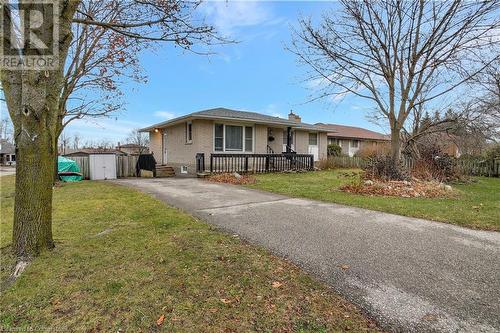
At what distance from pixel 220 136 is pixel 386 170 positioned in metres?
8.82

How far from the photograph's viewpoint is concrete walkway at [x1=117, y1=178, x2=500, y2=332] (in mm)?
2203

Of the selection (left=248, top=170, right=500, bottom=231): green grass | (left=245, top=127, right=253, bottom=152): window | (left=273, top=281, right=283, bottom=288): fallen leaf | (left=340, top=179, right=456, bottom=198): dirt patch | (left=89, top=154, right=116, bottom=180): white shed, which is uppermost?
(left=245, top=127, right=253, bottom=152): window

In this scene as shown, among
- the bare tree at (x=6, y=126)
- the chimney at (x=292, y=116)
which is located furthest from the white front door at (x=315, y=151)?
the bare tree at (x=6, y=126)

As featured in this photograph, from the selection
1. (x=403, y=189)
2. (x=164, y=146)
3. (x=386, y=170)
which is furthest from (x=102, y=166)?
Result: (x=403, y=189)

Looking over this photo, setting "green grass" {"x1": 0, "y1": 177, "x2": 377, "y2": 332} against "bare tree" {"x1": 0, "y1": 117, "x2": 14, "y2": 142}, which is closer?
"green grass" {"x1": 0, "y1": 177, "x2": 377, "y2": 332}

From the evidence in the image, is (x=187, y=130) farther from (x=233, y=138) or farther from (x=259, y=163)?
(x=259, y=163)

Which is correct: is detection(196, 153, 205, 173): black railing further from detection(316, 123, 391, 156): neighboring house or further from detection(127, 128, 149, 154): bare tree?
detection(127, 128, 149, 154): bare tree

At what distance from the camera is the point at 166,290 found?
249 centimetres

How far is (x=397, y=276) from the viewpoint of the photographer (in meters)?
2.82

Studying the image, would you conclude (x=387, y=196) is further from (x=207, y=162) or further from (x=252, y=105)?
(x=252, y=105)

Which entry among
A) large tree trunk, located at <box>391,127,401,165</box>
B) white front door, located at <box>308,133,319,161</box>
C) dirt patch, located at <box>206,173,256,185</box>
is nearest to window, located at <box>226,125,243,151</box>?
dirt patch, located at <box>206,173,256,185</box>

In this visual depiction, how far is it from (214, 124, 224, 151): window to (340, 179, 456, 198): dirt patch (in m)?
8.10

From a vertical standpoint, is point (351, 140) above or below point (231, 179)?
above

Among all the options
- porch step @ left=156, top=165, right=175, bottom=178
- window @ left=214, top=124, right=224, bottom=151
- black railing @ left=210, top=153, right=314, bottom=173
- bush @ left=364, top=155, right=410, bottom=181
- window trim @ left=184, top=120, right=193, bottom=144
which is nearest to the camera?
bush @ left=364, top=155, right=410, bottom=181
